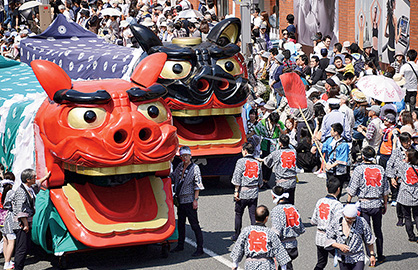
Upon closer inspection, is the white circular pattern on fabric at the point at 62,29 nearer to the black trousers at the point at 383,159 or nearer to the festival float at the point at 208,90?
the festival float at the point at 208,90

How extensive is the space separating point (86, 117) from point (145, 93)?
0.86 m

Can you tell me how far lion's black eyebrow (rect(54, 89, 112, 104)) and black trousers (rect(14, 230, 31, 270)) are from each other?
1.89 m

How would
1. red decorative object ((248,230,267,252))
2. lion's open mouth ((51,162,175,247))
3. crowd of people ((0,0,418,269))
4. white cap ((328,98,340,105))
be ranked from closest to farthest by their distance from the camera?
red decorative object ((248,230,267,252)) < crowd of people ((0,0,418,269)) < lion's open mouth ((51,162,175,247)) < white cap ((328,98,340,105))

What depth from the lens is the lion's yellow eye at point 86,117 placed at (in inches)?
389

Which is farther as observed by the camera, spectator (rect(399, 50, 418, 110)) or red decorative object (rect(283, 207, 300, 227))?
spectator (rect(399, 50, 418, 110))

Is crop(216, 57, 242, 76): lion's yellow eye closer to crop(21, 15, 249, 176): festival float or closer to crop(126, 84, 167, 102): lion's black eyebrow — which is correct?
crop(21, 15, 249, 176): festival float

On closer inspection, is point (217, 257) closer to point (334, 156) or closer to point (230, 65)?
point (334, 156)

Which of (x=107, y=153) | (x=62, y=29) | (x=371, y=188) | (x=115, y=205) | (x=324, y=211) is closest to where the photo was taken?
(x=324, y=211)

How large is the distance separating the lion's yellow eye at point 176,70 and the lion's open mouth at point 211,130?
0.66 metres

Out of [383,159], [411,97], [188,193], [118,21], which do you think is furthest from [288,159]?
[118,21]

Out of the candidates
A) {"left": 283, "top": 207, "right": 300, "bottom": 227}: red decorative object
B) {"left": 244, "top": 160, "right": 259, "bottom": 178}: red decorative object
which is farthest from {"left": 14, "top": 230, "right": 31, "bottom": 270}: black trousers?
{"left": 283, "top": 207, "right": 300, "bottom": 227}: red decorative object

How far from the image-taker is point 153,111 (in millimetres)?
10188

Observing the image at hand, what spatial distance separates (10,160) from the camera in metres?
11.6

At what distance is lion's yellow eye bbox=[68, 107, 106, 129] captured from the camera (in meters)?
9.89
